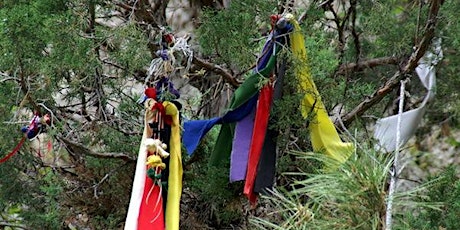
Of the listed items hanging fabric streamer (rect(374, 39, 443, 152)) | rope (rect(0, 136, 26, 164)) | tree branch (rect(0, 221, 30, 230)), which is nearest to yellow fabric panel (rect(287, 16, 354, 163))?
hanging fabric streamer (rect(374, 39, 443, 152))

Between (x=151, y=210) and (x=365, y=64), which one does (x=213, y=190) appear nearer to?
(x=151, y=210)

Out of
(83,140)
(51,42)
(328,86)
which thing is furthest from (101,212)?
(328,86)

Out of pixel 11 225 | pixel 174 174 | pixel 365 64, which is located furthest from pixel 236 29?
pixel 11 225

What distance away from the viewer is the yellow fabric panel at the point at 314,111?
1.13 m

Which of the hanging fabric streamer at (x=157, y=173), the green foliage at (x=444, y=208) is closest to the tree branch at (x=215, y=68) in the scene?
the hanging fabric streamer at (x=157, y=173)

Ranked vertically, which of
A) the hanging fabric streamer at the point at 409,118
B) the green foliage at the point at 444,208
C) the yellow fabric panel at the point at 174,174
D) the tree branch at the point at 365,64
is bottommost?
the green foliage at the point at 444,208

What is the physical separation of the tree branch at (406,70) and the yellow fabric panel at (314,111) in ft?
0.47

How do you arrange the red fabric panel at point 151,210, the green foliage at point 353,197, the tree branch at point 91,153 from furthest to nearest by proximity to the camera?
the tree branch at point 91,153
the red fabric panel at point 151,210
the green foliage at point 353,197

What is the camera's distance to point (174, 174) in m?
1.13

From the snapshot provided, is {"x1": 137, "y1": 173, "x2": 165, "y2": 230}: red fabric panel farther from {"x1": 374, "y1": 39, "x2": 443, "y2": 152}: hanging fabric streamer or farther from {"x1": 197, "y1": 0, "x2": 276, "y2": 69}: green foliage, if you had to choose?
{"x1": 374, "y1": 39, "x2": 443, "y2": 152}: hanging fabric streamer

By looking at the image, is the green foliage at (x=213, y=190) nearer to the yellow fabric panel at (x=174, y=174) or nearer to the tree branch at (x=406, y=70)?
the yellow fabric panel at (x=174, y=174)

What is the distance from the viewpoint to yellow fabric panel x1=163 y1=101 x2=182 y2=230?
1.10 m

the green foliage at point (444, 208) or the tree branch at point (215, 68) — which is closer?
the green foliage at point (444, 208)

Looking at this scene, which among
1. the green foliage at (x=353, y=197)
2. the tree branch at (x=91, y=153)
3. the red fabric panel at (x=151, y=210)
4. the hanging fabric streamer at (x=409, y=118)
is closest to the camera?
the green foliage at (x=353, y=197)
